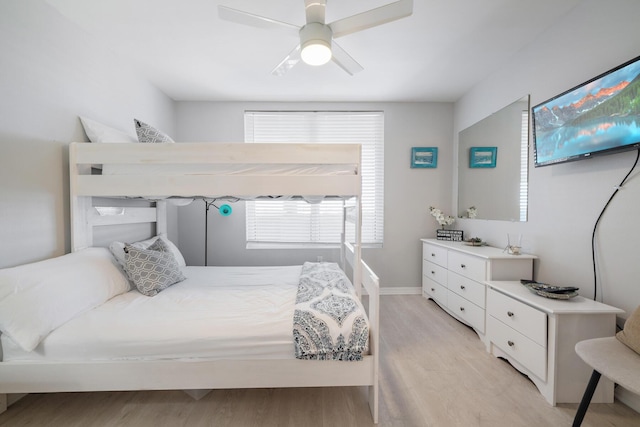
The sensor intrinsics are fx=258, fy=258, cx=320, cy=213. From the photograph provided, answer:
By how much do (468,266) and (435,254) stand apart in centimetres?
59

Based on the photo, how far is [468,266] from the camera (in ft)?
7.61

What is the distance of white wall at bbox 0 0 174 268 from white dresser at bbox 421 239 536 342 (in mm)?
3157

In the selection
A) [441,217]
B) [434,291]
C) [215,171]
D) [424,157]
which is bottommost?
[434,291]

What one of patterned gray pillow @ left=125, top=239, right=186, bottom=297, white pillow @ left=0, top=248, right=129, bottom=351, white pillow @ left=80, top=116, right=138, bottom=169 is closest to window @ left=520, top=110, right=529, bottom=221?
patterned gray pillow @ left=125, top=239, right=186, bottom=297

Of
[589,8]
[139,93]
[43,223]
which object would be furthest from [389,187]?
[43,223]

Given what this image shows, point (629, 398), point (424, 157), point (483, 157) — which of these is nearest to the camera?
point (629, 398)

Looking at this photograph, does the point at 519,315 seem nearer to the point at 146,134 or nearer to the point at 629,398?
the point at 629,398

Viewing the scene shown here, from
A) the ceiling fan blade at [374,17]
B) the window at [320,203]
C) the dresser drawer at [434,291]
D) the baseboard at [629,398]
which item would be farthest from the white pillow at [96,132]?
the baseboard at [629,398]

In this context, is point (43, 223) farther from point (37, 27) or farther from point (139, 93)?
point (139, 93)

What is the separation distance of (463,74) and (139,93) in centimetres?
328

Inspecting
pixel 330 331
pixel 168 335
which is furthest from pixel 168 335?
pixel 330 331

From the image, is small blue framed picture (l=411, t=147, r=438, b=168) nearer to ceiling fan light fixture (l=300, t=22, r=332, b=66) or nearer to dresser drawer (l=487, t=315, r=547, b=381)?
dresser drawer (l=487, t=315, r=547, b=381)

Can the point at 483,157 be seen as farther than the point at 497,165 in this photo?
Yes

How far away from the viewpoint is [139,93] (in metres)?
2.61
